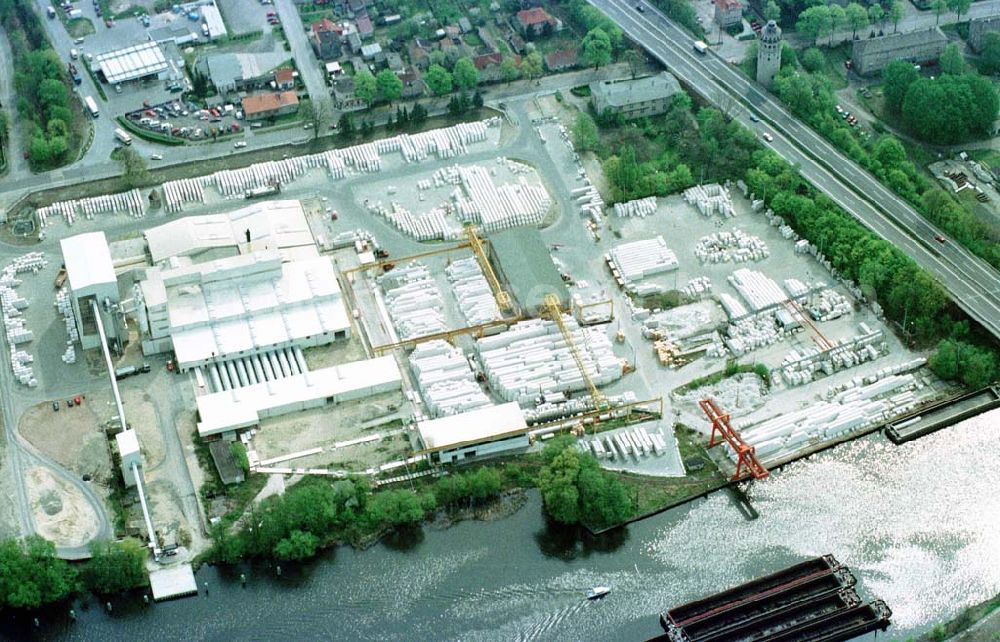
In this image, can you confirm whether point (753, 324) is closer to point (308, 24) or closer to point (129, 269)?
point (129, 269)

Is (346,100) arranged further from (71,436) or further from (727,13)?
(71,436)

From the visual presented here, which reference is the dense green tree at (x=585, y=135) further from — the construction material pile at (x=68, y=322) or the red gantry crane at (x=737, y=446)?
the construction material pile at (x=68, y=322)

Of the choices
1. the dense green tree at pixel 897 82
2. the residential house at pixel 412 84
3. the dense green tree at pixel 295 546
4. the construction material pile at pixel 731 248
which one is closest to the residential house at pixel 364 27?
the residential house at pixel 412 84

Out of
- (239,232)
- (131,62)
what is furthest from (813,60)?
(131,62)

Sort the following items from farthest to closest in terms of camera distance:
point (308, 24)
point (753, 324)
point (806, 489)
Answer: point (308, 24) → point (753, 324) → point (806, 489)

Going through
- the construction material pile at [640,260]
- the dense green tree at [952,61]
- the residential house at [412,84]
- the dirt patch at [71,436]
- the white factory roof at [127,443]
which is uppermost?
the white factory roof at [127,443]

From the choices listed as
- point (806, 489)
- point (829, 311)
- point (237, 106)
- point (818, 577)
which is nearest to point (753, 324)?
point (829, 311)
